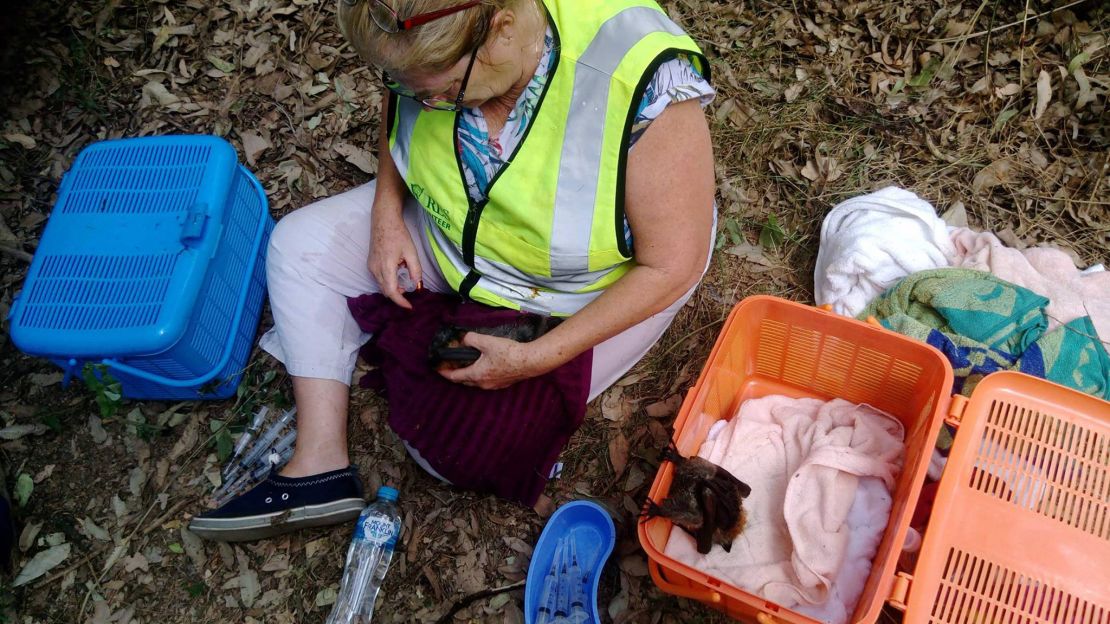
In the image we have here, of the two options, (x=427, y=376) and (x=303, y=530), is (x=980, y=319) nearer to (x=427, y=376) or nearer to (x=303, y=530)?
(x=427, y=376)

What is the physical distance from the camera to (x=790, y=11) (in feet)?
10.7

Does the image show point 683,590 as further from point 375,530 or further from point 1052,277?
point 1052,277

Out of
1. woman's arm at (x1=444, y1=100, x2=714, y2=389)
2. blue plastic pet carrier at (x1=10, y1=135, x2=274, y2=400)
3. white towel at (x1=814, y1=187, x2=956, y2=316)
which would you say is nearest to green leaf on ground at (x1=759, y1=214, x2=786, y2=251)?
white towel at (x1=814, y1=187, x2=956, y2=316)

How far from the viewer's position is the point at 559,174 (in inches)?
73.1

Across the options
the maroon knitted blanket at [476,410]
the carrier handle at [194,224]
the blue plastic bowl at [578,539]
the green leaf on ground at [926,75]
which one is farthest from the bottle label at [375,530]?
the green leaf on ground at [926,75]

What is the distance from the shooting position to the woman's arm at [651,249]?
1769mm

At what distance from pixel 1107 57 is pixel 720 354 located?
86.5 inches

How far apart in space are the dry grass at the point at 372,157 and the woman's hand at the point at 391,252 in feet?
2.07

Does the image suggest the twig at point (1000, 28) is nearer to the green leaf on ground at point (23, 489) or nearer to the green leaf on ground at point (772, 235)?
the green leaf on ground at point (772, 235)

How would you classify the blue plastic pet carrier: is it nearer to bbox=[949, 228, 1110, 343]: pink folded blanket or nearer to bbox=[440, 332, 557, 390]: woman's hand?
bbox=[440, 332, 557, 390]: woman's hand

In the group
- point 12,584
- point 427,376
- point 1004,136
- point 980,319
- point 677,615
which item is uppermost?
point 1004,136

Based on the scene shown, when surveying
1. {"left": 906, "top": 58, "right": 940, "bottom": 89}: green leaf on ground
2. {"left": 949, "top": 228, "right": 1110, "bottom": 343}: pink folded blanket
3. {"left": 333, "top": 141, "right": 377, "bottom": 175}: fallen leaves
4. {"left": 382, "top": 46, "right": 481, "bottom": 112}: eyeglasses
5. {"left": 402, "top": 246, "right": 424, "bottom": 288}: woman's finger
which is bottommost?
{"left": 333, "top": 141, "right": 377, "bottom": 175}: fallen leaves

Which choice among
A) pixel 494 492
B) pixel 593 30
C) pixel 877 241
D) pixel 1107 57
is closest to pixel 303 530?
pixel 494 492

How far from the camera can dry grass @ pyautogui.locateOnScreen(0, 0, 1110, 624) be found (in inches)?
103
